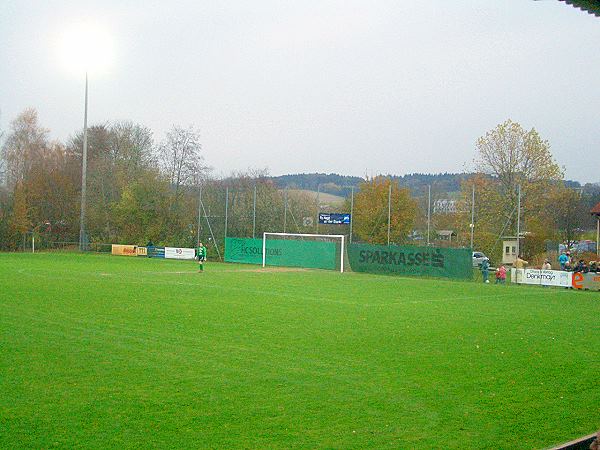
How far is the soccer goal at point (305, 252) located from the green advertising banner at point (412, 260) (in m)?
1.03

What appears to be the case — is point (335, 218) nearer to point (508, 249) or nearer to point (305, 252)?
point (305, 252)

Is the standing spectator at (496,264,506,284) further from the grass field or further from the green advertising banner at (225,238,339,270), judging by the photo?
the grass field

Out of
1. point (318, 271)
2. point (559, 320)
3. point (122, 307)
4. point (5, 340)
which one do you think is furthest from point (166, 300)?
point (318, 271)

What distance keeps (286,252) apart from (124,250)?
17.5 m

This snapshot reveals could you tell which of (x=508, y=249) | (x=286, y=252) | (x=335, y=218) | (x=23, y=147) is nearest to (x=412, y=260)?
(x=335, y=218)

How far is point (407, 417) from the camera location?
8156mm

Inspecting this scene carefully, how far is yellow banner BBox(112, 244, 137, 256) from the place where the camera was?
5466 centimetres

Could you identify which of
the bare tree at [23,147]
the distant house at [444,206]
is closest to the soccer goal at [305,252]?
the distant house at [444,206]

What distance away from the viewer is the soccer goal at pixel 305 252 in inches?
1613

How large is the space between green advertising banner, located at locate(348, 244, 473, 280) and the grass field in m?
13.9

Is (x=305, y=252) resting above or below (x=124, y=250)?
above

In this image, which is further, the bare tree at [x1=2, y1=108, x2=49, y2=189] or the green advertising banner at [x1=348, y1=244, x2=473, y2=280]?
the bare tree at [x1=2, y1=108, x2=49, y2=189]

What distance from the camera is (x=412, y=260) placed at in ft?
122

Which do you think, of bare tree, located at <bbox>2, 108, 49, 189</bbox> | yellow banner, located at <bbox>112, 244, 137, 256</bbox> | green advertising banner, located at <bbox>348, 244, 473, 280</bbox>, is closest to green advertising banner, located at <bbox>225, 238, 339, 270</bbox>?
green advertising banner, located at <bbox>348, 244, 473, 280</bbox>
